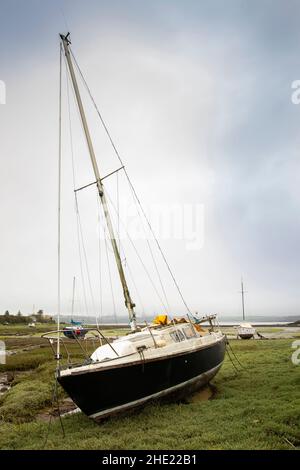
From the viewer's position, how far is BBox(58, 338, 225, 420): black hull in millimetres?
10625

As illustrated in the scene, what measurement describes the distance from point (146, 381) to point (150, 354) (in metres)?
0.89

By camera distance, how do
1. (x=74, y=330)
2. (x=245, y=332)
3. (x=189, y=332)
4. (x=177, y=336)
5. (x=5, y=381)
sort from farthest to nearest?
(x=245, y=332), (x=5, y=381), (x=189, y=332), (x=177, y=336), (x=74, y=330)

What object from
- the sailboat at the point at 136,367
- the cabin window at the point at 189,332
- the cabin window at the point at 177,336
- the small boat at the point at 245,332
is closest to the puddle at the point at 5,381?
the sailboat at the point at 136,367

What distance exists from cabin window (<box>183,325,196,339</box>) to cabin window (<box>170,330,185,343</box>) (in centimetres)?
40

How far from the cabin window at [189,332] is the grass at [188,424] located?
2.71 metres

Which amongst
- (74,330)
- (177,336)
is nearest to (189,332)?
(177,336)

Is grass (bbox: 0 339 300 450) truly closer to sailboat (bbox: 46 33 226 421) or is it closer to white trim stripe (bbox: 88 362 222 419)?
white trim stripe (bbox: 88 362 222 419)

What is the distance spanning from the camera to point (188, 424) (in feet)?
34.2

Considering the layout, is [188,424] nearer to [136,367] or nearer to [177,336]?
[136,367]

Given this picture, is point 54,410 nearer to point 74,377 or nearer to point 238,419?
point 74,377

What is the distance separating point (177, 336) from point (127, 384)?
4.20 metres

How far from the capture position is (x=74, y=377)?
10.5 metres

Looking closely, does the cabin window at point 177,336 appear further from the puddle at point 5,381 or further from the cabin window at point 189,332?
the puddle at point 5,381
